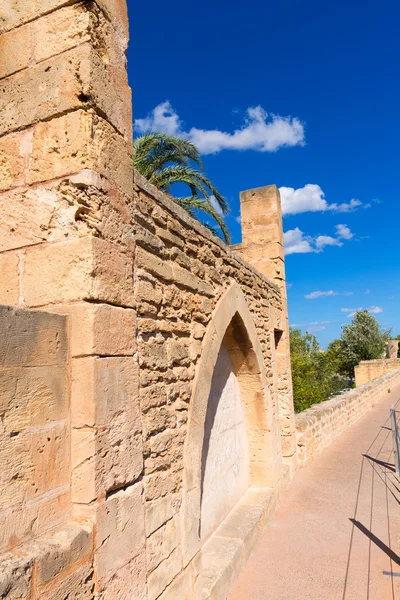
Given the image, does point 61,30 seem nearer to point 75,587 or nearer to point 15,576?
point 15,576

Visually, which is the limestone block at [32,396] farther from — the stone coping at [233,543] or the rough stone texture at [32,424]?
the stone coping at [233,543]

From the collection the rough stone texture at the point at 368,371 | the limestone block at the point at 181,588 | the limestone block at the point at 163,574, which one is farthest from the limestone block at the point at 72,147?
the rough stone texture at the point at 368,371

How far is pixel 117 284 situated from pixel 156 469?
1.24 m

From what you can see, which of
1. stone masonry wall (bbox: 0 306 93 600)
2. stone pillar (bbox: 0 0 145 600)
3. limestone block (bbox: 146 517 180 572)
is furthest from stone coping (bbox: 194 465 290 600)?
stone masonry wall (bbox: 0 306 93 600)

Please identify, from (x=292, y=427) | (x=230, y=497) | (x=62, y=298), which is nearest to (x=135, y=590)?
(x=62, y=298)

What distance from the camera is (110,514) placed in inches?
83.7

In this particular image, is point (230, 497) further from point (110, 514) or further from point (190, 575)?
point (110, 514)

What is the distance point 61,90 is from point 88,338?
1336 millimetres

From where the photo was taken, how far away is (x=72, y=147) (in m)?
2.26

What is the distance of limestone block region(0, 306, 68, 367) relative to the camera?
5.81ft

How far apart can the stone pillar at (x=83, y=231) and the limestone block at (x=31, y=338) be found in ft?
0.28

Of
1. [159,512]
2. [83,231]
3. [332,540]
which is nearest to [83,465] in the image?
[159,512]

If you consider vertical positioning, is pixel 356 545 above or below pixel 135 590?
below

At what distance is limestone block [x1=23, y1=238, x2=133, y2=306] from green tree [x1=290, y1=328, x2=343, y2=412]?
12453 millimetres
